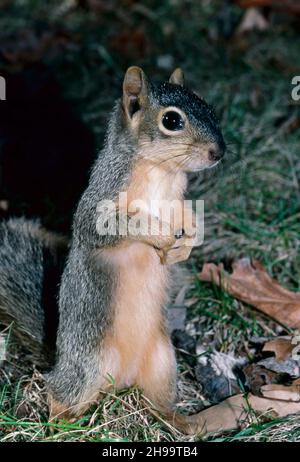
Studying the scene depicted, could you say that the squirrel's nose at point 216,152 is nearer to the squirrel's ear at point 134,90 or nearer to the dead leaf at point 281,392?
the squirrel's ear at point 134,90

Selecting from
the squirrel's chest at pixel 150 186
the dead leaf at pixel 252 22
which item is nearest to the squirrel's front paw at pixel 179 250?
the squirrel's chest at pixel 150 186

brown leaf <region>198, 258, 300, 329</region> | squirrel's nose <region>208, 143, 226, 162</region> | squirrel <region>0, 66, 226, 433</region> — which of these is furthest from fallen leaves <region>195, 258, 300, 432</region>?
squirrel's nose <region>208, 143, 226, 162</region>

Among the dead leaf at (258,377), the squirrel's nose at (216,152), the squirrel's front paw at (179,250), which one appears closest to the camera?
the squirrel's nose at (216,152)

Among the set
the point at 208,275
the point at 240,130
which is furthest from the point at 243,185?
the point at 208,275

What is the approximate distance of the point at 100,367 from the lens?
2.46m

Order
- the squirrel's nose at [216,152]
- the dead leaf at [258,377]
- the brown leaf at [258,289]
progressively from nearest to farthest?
the squirrel's nose at [216,152]
the dead leaf at [258,377]
the brown leaf at [258,289]

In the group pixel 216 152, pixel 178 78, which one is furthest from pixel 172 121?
pixel 178 78

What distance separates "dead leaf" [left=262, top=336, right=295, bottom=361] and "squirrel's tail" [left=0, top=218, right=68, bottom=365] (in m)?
0.74

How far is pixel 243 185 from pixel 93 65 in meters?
1.37

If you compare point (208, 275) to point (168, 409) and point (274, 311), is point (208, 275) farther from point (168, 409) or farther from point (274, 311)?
point (168, 409)

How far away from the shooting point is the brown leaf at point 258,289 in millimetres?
2844

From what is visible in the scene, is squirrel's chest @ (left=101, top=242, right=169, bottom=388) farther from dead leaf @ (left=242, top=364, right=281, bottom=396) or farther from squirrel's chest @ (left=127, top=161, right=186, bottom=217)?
dead leaf @ (left=242, top=364, right=281, bottom=396)

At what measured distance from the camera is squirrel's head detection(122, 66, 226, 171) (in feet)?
7.66

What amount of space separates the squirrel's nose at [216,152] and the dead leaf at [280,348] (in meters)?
0.72
